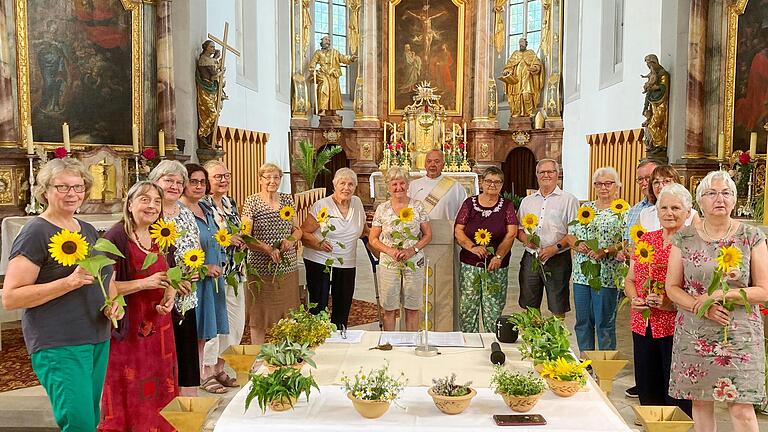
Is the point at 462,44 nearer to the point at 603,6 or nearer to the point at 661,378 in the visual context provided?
the point at 603,6

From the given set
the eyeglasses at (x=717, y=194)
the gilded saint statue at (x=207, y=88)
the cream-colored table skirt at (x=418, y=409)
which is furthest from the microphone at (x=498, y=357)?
the gilded saint statue at (x=207, y=88)

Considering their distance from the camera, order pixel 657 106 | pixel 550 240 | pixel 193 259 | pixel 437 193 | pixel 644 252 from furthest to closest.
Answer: pixel 657 106 → pixel 437 193 → pixel 550 240 → pixel 644 252 → pixel 193 259

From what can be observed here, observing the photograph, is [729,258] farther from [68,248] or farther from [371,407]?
[68,248]

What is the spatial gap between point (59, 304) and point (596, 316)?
3404 millimetres

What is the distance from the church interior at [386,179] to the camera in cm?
282

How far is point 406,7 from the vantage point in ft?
55.6

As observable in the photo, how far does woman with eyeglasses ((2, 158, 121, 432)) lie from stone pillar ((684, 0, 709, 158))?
7.65 meters

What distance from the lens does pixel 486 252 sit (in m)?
4.64

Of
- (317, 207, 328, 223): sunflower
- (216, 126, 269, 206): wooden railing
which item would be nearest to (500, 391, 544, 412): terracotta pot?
(317, 207, 328, 223): sunflower

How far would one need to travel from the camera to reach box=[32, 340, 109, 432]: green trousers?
8.75ft

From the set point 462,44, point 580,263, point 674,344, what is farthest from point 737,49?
point 462,44

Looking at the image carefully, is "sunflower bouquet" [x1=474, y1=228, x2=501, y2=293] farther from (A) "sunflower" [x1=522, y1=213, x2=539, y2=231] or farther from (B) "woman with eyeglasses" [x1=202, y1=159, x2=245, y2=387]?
(B) "woman with eyeglasses" [x1=202, y1=159, x2=245, y2=387]

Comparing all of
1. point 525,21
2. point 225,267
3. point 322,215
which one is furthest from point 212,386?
point 525,21

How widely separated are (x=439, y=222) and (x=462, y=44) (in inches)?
504
